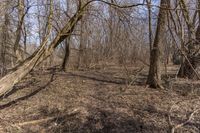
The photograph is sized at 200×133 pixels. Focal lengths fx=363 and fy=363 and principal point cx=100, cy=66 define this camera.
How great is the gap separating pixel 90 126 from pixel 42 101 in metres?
2.83

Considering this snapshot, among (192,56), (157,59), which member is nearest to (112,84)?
(157,59)

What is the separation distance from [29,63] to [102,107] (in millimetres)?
2281

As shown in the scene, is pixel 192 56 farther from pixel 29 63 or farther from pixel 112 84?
pixel 29 63

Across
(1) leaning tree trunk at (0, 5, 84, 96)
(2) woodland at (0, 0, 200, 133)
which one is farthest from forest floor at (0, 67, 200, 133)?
(1) leaning tree trunk at (0, 5, 84, 96)

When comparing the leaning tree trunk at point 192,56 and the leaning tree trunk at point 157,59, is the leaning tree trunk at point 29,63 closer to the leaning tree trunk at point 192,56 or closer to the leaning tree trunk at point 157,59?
the leaning tree trunk at point 157,59

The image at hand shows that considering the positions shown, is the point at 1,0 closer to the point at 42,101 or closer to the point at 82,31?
the point at 82,31

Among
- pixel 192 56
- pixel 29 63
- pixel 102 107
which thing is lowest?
pixel 102 107

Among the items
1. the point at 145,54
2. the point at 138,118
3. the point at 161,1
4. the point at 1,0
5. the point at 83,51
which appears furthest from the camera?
the point at 83,51

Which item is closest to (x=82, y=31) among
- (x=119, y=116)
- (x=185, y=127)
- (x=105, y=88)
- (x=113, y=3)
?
(x=105, y=88)

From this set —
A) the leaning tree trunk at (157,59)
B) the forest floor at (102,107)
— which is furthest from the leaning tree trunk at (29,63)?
the leaning tree trunk at (157,59)

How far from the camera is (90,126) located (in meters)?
8.89

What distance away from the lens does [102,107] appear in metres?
9.84

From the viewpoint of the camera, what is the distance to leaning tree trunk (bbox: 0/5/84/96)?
9152 millimetres

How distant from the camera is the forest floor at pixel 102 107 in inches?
341
